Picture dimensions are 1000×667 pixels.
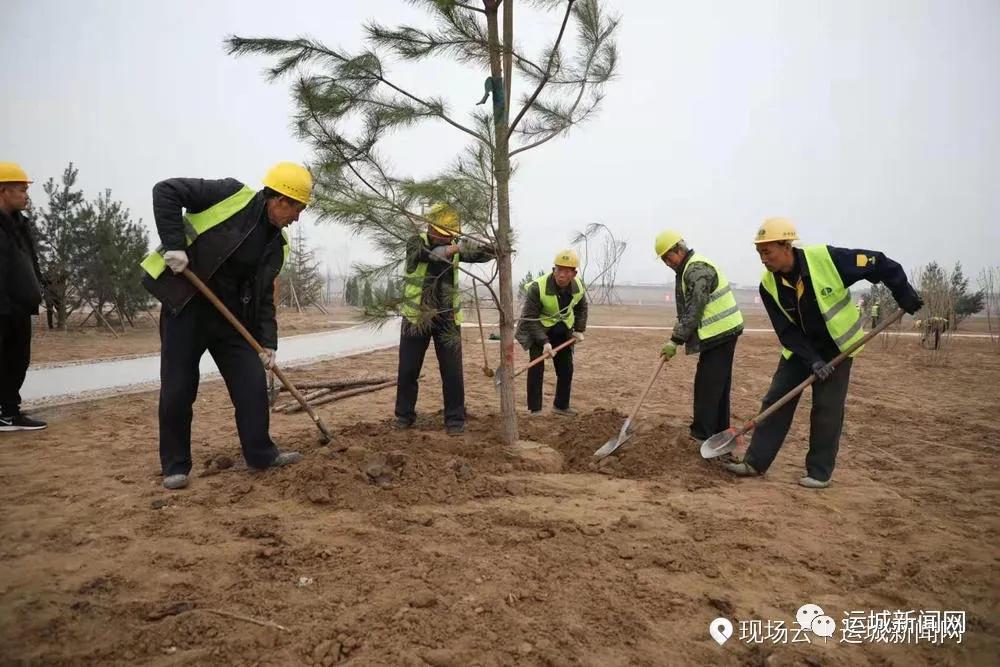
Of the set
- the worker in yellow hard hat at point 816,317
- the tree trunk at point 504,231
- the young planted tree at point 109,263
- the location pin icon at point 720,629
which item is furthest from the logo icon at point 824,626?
the young planted tree at point 109,263

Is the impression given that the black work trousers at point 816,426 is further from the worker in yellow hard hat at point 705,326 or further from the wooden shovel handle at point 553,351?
the wooden shovel handle at point 553,351

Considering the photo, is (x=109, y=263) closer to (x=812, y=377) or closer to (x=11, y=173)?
(x=11, y=173)

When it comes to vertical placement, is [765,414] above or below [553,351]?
below

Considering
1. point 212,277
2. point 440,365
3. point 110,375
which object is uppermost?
point 212,277

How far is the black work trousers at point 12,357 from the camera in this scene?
4113 millimetres

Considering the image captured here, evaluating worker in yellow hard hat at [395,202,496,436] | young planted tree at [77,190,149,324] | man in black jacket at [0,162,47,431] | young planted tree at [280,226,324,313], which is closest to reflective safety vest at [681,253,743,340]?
worker in yellow hard hat at [395,202,496,436]

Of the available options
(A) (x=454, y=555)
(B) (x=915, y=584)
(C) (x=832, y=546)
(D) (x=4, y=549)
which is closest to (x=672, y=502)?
(C) (x=832, y=546)

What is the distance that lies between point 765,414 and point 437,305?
6.86 feet

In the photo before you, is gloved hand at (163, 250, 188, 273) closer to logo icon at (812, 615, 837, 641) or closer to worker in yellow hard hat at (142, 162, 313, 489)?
worker in yellow hard hat at (142, 162, 313, 489)

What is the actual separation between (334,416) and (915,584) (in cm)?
391

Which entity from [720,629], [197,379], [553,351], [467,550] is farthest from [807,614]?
[553,351]

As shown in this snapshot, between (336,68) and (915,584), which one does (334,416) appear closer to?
(336,68)

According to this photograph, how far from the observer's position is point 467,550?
8.02ft

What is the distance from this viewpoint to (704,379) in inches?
166
